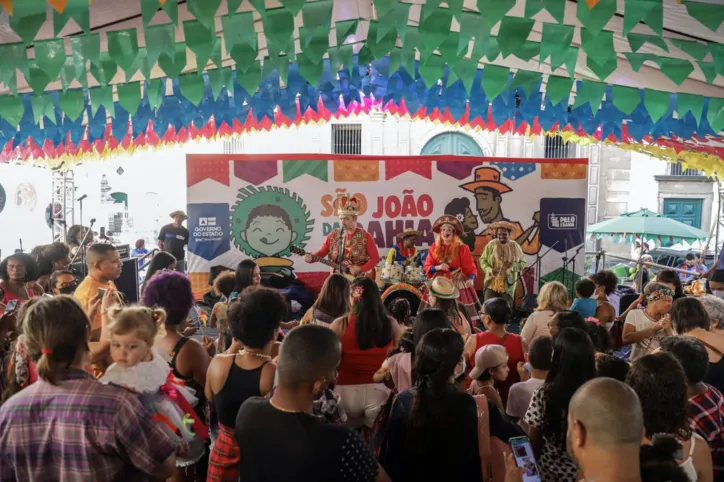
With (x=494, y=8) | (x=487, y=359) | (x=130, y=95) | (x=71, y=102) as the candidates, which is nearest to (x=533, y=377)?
(x=487, y=359)

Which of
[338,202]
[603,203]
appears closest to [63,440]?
[338,202]

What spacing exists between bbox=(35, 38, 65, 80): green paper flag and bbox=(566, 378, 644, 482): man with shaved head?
149 inches

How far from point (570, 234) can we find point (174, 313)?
9272mm

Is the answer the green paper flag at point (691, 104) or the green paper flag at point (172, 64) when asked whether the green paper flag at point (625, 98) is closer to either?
the green paper flag at point (691, 104)

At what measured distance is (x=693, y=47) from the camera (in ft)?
15.2

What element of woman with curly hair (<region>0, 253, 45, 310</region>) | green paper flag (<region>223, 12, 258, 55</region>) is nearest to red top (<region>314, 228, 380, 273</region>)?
woman with curly hair (<region>0, 253, 45, 310</region>)

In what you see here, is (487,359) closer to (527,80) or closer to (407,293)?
(527,80)

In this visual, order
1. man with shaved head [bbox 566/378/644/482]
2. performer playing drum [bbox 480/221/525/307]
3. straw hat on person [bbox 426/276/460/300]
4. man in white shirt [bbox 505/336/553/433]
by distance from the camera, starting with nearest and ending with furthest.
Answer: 1. man with shaved head [bbox 566/378/644/482]
2. man in white shirt [bbox 505/336/553/433]
3. straw hat on person [bbox 426/276/460/300]
4. performer playing drum [bbox 480/221/525/307]

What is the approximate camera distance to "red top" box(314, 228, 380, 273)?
8.34 m

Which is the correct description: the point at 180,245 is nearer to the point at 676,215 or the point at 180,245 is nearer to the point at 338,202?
the point at 338,202

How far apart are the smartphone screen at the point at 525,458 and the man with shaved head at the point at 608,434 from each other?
1.25 ft

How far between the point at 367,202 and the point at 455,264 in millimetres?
3066

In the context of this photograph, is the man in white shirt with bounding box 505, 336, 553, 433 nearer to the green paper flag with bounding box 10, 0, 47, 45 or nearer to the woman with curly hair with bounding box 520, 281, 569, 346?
the woman with curly hair with bounding box 520, 281, 569, 346

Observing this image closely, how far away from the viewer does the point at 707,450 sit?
7.57ft
